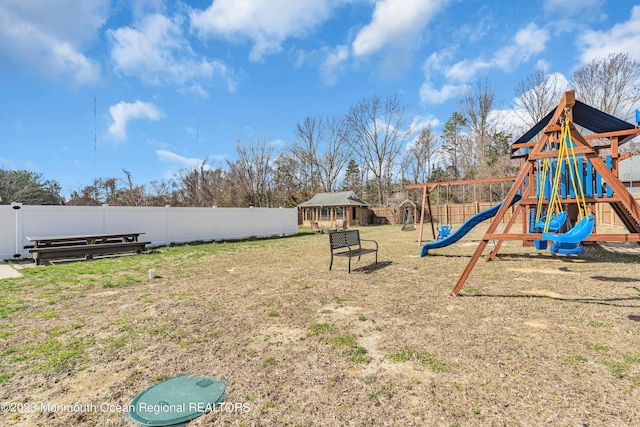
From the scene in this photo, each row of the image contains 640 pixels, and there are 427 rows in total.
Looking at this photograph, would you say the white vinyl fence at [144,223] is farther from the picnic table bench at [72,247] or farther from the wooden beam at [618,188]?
the wooden beam at [618,188]

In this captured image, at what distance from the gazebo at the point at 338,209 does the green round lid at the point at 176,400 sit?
90.3ft

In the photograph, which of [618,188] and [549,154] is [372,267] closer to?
[549,154]

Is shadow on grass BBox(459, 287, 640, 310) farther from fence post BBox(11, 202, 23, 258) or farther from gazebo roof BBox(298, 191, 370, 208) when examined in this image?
gazebo roof BBox(298, 191, 370, 208)

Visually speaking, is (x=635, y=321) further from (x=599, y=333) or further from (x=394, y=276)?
(x=394, y=276)

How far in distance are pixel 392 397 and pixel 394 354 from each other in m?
0.76

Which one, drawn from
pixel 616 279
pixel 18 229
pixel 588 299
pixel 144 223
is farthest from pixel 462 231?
pixel 18 229

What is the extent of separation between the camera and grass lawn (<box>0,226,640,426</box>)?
2348mm

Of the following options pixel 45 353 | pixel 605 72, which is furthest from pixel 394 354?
pixel 605 72

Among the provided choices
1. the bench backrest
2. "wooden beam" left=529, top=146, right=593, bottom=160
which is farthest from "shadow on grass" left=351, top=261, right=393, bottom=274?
"wooden beam" left=529, top=146, right=593, bottom=160

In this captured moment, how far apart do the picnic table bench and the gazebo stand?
20.4 metres

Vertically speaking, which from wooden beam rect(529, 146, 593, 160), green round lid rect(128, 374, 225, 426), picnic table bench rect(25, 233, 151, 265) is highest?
wooden beam rect(529, 146, 593, 160)

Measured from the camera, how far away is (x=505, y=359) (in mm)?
3043

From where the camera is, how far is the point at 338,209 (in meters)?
32.0

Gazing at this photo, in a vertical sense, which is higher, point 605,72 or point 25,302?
point 605,72
